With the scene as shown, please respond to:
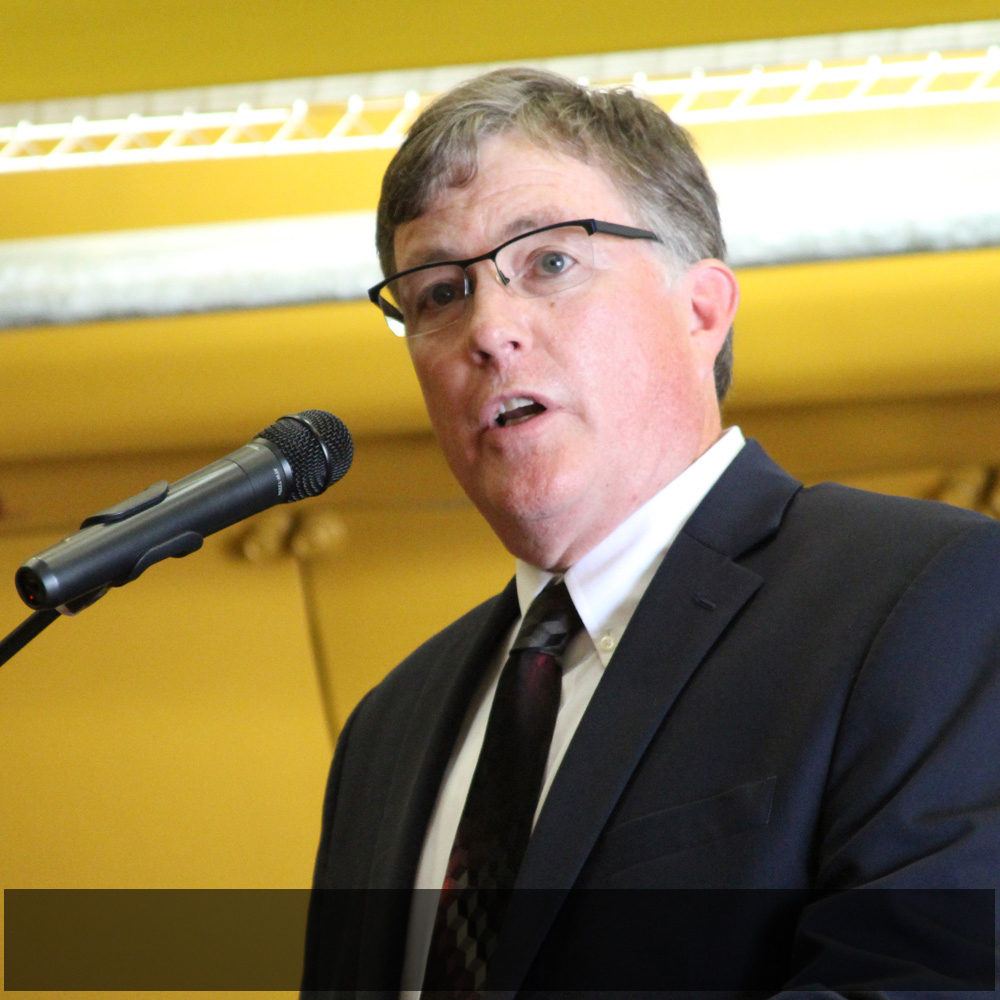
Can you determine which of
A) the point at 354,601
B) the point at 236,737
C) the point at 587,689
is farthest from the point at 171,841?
the point at 587,689

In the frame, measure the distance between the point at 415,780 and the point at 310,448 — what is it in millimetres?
394

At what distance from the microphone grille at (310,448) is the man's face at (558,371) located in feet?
0.73

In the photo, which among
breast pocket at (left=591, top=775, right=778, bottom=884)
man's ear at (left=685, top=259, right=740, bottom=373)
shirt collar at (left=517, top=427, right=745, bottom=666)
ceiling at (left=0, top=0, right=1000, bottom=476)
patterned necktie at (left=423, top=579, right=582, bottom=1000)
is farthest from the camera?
ceiling at (left=0, top=0, right=1000, bottom=476)

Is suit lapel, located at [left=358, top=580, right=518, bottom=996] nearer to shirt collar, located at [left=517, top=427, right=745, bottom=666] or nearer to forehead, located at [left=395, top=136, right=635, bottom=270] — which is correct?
shirt collar, located at [left=517, top=427, right=745, bottom=666]

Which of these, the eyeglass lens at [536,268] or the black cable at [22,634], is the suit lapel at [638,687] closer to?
the eyeglass lens at [536,268]

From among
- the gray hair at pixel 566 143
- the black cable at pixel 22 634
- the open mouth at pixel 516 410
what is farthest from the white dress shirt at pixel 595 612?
the black cable at pixel 22 634

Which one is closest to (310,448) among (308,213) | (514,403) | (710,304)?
(514,403)

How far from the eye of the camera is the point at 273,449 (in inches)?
29.9

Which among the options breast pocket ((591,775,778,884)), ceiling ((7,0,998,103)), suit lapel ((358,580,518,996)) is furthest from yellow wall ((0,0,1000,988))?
breast pocket ((591,775,778,884))

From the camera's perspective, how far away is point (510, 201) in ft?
3.42

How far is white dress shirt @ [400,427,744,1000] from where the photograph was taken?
963 mm

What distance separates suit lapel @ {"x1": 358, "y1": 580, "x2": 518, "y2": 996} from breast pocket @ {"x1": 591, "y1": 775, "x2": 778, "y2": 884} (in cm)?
28

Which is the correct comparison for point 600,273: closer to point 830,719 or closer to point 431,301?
point 431,301

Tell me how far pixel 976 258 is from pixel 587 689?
0.73 meters
